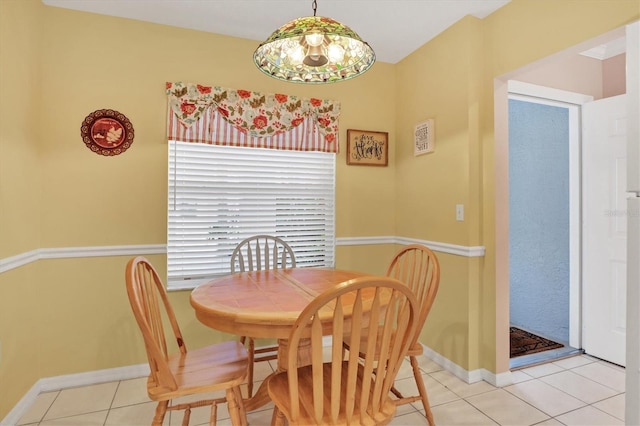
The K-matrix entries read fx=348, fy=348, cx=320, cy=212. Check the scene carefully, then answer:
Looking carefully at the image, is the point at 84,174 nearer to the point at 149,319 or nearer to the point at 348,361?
the point at 149,319

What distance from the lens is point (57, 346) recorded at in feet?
7.34

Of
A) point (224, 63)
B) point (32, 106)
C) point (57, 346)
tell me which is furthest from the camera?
point (224, 63)

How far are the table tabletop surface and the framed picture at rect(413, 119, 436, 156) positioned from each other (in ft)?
4.11

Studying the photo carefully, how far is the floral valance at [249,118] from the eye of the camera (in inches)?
97.7

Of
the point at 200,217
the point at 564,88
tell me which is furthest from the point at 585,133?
the point at 200,217

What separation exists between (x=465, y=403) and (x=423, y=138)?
187 centimetres

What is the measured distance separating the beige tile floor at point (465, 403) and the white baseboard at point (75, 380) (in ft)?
0.12

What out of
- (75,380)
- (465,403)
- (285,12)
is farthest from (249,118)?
(465,403)

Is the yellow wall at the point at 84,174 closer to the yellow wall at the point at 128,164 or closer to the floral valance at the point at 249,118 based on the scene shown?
the yellow wall at the point at 128,164

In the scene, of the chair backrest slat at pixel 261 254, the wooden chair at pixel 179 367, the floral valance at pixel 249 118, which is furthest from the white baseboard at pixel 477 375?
the floral valance at pixel 249 118

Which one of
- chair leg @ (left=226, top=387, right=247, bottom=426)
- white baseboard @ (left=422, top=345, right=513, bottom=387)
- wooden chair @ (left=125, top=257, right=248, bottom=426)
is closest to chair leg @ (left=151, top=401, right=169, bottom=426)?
wooden chair @ (left=125, top=257, right=248, bottom=426)

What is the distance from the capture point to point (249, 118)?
104 inches

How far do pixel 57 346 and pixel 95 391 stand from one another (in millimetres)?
383

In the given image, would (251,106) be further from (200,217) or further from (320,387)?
(320,387)
